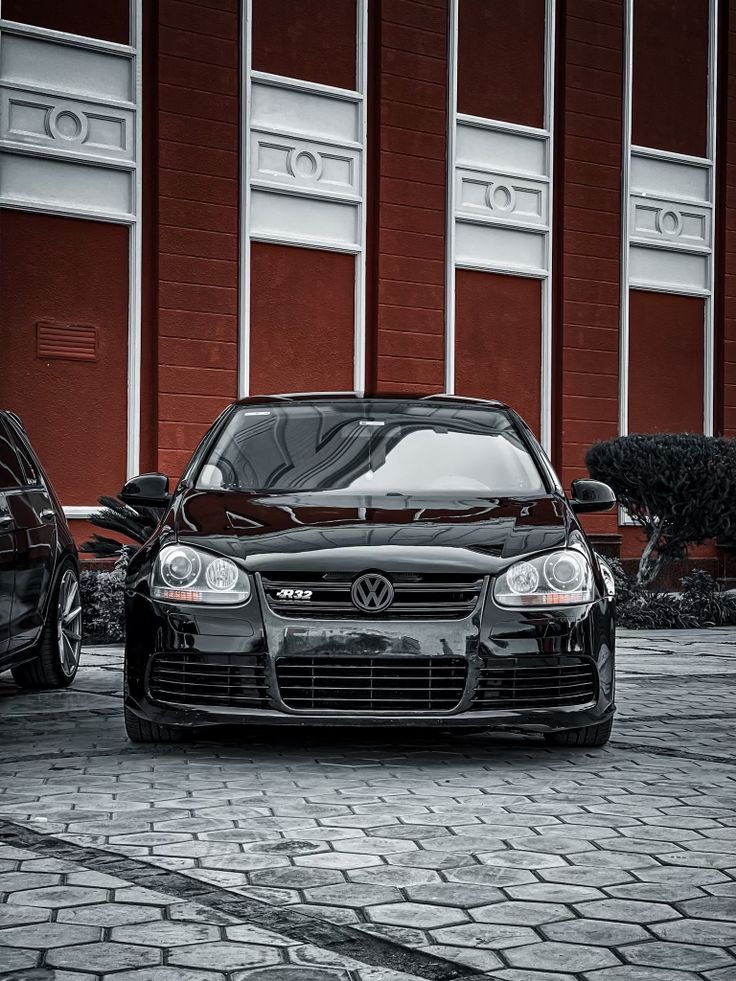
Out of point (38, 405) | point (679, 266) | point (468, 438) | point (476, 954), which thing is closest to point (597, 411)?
point (679, 266)

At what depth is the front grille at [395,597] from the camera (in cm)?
613

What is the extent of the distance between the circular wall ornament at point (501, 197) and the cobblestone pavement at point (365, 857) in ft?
38.0

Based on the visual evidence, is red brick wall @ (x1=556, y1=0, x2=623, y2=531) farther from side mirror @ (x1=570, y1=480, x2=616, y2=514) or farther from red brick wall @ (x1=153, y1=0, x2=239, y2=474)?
side mirror @ (x1=570, y1=480, x2=616, y2=514)

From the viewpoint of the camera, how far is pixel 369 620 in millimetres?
6105

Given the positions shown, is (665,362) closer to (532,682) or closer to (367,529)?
(367,529)

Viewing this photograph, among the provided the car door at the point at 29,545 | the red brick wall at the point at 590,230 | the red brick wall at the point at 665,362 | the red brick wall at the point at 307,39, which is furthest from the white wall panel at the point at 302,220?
the car door at the point at 29,545

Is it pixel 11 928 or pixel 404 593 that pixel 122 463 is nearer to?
pixel 404 593

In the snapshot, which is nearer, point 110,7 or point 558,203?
point 110,7

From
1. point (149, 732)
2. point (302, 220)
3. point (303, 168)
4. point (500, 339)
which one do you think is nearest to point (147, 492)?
point (149, 732)

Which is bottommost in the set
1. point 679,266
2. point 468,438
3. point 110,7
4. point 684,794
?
point 684,794

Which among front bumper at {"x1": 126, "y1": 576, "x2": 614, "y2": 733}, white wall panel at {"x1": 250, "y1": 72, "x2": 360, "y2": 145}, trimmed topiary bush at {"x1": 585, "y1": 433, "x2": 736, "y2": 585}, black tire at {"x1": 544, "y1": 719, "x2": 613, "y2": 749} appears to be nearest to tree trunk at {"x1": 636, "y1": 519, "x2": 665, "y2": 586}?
trimmed topiary bush at {"x1": 585, "y1": 433, "x2": 736, "y2": 585}

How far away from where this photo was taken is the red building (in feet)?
48.6

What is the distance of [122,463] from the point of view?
49.8 ft

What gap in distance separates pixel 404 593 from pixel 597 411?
13267 mm
